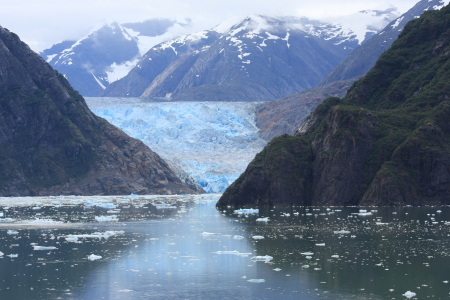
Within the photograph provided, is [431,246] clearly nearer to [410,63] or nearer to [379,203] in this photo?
[379,203]

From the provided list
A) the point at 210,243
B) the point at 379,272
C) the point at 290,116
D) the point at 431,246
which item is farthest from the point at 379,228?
the point at 290,116

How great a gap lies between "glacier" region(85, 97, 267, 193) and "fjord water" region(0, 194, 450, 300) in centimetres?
8128

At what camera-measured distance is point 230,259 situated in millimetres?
37094

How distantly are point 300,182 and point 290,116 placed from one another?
106 meters

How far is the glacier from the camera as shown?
141625mm

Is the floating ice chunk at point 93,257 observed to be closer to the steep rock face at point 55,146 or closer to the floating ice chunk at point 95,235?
the floating ice chunk at point 95,235

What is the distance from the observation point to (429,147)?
78.2m

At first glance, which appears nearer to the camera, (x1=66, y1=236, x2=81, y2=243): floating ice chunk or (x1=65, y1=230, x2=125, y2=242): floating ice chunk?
(x1=66, y1=236, x2=81, y2=243): floating ice chunk

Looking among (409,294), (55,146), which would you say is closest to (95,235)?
(409,294)

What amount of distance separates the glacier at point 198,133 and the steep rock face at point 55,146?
664 centimetres

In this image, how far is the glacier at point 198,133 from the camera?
465ft

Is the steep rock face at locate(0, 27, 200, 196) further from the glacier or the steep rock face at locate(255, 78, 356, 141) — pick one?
the steep rock face at locate(255, 78, 356, 141)

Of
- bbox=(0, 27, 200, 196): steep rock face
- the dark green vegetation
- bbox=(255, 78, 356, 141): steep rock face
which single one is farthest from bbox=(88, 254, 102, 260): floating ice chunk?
bbox=(255, 78, 356, 141): steep rock face

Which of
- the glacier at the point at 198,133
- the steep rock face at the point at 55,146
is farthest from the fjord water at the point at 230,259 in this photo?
the glacier at the point at 198,133
